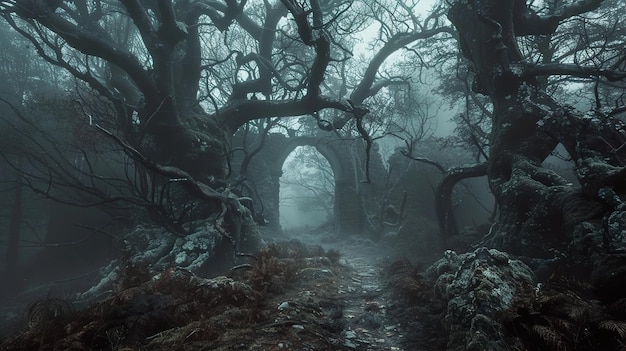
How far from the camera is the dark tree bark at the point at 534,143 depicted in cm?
459

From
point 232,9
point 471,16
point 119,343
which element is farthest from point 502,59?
point 119,343

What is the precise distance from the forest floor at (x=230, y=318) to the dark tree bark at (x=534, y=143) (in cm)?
236

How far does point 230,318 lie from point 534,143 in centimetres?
703

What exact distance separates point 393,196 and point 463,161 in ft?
22.2

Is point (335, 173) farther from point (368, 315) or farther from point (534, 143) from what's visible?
point (368, 315)

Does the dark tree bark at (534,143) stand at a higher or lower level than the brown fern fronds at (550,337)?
higher

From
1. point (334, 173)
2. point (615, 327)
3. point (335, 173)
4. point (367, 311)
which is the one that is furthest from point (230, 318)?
point (334, 173)

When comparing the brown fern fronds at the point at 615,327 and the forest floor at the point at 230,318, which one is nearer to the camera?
the brown fern fronds at the point at 615,327

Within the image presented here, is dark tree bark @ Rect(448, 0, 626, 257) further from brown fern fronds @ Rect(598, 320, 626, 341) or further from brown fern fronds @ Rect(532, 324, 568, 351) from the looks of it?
brown fern fronds @ Rect(532, 324, 568, 351)

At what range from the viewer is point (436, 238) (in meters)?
11.3

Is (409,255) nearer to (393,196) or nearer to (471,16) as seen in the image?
(393,196)

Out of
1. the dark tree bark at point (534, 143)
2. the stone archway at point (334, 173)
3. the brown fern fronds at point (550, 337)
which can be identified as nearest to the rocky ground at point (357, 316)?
the brown fern fronds at point (550, 337)

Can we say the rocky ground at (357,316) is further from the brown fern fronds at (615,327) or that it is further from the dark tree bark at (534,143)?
the dark tree bark at (534,143)

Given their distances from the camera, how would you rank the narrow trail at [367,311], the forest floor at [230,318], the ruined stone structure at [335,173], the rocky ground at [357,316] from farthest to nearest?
the ruined stone structure at [335,173] → the narrow trail at [367,311] → the forest floor at [230,318] → the rocky ground at [357,316]
